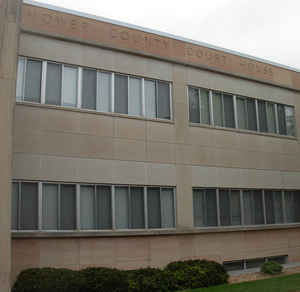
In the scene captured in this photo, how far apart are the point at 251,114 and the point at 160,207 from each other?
666 centimetres

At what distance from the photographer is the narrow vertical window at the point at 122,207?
15383mm

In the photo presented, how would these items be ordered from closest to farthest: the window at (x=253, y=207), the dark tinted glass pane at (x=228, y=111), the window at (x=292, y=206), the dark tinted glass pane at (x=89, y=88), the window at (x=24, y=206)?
the window at (x=24, y=206) < the dark tinted glass pane at (x=89, y=88) < the window at (x=253, y=207) < the dark tinted glass pane at (x=228, y=111) < the window at (x=292, y=206)

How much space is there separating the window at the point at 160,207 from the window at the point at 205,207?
3.75 ft

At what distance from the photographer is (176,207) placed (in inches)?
655

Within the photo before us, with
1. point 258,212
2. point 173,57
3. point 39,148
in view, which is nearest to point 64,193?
point 39,148

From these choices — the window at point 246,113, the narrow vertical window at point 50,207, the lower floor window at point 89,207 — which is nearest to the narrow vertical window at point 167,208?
the lower floor window at point 89,207

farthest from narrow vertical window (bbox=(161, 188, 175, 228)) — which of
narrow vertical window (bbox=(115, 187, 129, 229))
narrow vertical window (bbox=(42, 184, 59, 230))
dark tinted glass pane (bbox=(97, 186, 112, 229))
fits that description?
narrow vertical window (bbox=(42, 184, 59, 230))

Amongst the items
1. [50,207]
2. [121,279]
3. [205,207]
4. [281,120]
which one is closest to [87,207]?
[50,207]

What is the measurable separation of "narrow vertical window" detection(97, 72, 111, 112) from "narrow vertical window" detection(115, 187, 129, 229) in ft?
9.76

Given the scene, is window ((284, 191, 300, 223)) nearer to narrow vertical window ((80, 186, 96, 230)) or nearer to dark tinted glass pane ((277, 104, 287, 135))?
dark tinted glass pane ((277, 104, 287, 135))

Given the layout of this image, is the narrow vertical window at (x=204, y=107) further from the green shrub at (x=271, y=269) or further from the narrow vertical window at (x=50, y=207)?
the narrow vertical window at (x=50, y=207)

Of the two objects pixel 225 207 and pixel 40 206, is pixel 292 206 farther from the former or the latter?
pixel 40 206

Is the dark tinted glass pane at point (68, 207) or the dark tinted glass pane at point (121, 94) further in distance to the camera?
the dark tinted glass pane at point (121, 94)

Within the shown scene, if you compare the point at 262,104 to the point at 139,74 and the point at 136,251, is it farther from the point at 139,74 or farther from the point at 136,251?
the point at 136,251
